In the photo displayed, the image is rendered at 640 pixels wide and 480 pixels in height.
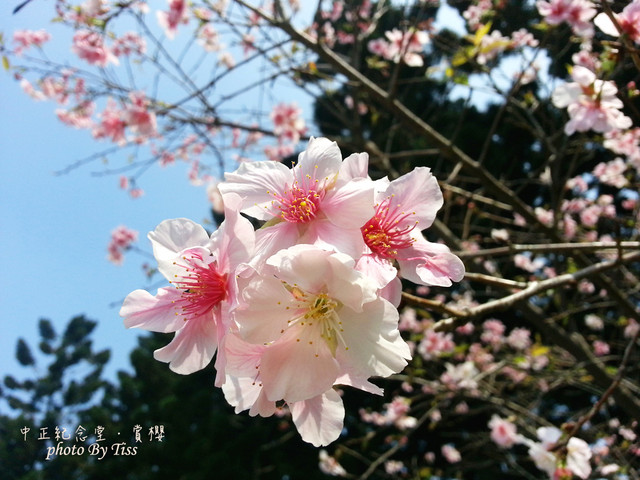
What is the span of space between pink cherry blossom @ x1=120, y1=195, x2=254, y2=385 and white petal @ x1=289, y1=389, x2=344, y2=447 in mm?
193

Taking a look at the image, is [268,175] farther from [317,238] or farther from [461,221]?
[461,221]

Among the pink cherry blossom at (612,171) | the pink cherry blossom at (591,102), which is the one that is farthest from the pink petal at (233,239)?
the pink cherry blossom at (612,171)

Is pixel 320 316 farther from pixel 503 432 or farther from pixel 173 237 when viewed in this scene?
pixel 503 432

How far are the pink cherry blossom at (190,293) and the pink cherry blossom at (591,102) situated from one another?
5.04 ft

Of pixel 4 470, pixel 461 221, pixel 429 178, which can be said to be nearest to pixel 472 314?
pixel 429 178

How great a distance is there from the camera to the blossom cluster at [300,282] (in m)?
0.68

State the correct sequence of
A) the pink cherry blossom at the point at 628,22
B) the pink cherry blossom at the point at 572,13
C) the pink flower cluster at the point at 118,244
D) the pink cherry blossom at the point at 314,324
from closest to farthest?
the pink cherry blossom at the point at 314,324 → the pink cherry blossom at the point at 628,22 → the pink cherry blossom at the point at 572,13 → the pink flower cluster at the point at 118,244

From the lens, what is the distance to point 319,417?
0.80 meters

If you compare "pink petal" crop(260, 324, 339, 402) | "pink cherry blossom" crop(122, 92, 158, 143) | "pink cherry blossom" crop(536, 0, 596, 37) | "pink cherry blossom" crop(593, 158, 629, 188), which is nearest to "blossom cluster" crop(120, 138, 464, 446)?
"pink petal" crop(260, 324, 339, 402)

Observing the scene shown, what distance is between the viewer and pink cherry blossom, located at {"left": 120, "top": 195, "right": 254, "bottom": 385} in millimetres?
774

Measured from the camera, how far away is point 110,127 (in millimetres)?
4102

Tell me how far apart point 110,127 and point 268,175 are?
152 inches

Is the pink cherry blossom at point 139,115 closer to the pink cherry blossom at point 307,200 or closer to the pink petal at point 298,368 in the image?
the pink cherry blossom at point 307,200

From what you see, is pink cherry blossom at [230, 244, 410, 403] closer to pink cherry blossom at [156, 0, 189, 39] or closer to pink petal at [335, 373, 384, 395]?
pink petal at [335, 373, 384, 395]
